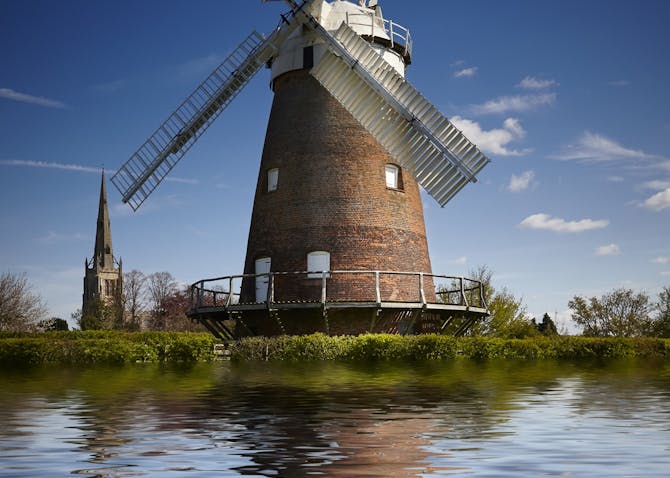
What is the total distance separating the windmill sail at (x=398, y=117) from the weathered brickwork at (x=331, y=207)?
851mm

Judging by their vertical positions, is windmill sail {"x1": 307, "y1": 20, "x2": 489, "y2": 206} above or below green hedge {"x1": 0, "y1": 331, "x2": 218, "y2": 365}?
above

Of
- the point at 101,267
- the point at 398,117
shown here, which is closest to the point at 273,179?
the point at 398,117

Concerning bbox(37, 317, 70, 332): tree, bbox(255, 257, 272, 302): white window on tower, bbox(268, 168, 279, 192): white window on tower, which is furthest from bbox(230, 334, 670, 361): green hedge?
bbox(37, 317, 70, 332): tree

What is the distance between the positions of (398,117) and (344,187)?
247cm

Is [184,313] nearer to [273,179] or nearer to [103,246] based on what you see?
[273,179]

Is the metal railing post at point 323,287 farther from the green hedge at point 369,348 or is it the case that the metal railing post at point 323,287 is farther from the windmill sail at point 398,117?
the windmill sail at point 398,117

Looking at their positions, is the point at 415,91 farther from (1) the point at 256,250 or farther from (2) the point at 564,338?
(2) the point at 564,338

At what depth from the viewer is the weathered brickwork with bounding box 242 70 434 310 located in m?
21.7

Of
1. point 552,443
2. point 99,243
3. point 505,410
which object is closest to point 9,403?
point 505,410

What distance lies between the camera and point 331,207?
21938 mm

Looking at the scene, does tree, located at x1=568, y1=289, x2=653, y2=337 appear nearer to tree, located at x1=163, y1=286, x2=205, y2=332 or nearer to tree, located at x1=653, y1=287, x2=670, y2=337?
tree, located at x1=653, y1=287, x2=670, y2=337

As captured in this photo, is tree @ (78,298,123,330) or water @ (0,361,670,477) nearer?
water @ (0,361,670,477)

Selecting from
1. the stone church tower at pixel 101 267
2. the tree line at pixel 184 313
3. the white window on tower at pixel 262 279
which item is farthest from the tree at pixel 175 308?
the white window on tower at pixel 262 279

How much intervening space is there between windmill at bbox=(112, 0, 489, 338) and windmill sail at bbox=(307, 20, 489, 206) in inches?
1.2
